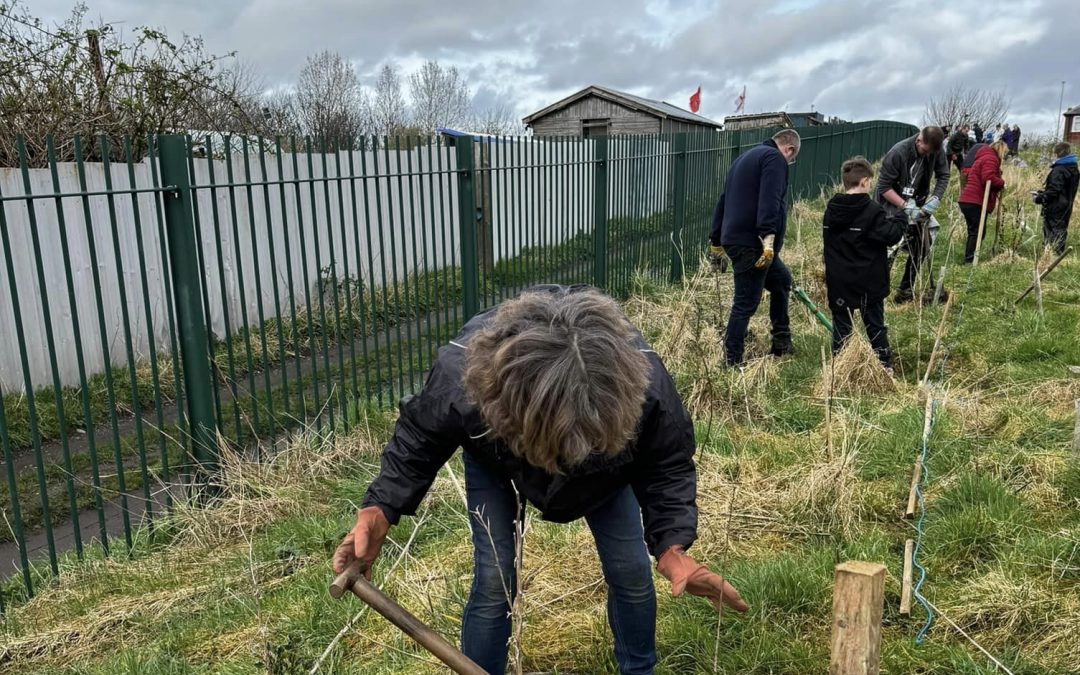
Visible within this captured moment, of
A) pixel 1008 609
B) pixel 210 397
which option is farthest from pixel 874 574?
pixel 210 397

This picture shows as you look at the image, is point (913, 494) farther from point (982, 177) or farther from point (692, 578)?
point (982, 177)

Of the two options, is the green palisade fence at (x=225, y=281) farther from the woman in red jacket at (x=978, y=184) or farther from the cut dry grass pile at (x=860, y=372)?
the woman in red jacket at (x=978, y=184)

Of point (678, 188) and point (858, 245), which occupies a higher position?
point (678, 188)

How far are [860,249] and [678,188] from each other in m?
4.38

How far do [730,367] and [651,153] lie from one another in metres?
3.85

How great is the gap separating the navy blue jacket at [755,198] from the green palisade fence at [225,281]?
5.84 ft

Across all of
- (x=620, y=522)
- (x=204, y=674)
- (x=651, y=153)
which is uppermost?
(x=651, y=153)

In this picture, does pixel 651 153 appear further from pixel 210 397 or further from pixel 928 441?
pixel 210 397

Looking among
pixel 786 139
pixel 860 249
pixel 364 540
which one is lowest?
pixel 364 540

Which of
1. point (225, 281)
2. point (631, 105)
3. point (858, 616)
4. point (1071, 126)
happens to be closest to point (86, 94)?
point (225, 281)

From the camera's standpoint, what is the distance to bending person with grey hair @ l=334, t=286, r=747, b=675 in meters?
1.58

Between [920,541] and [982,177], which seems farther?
[982,177]

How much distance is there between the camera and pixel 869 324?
5.15 m

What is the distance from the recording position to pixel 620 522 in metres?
2.09
